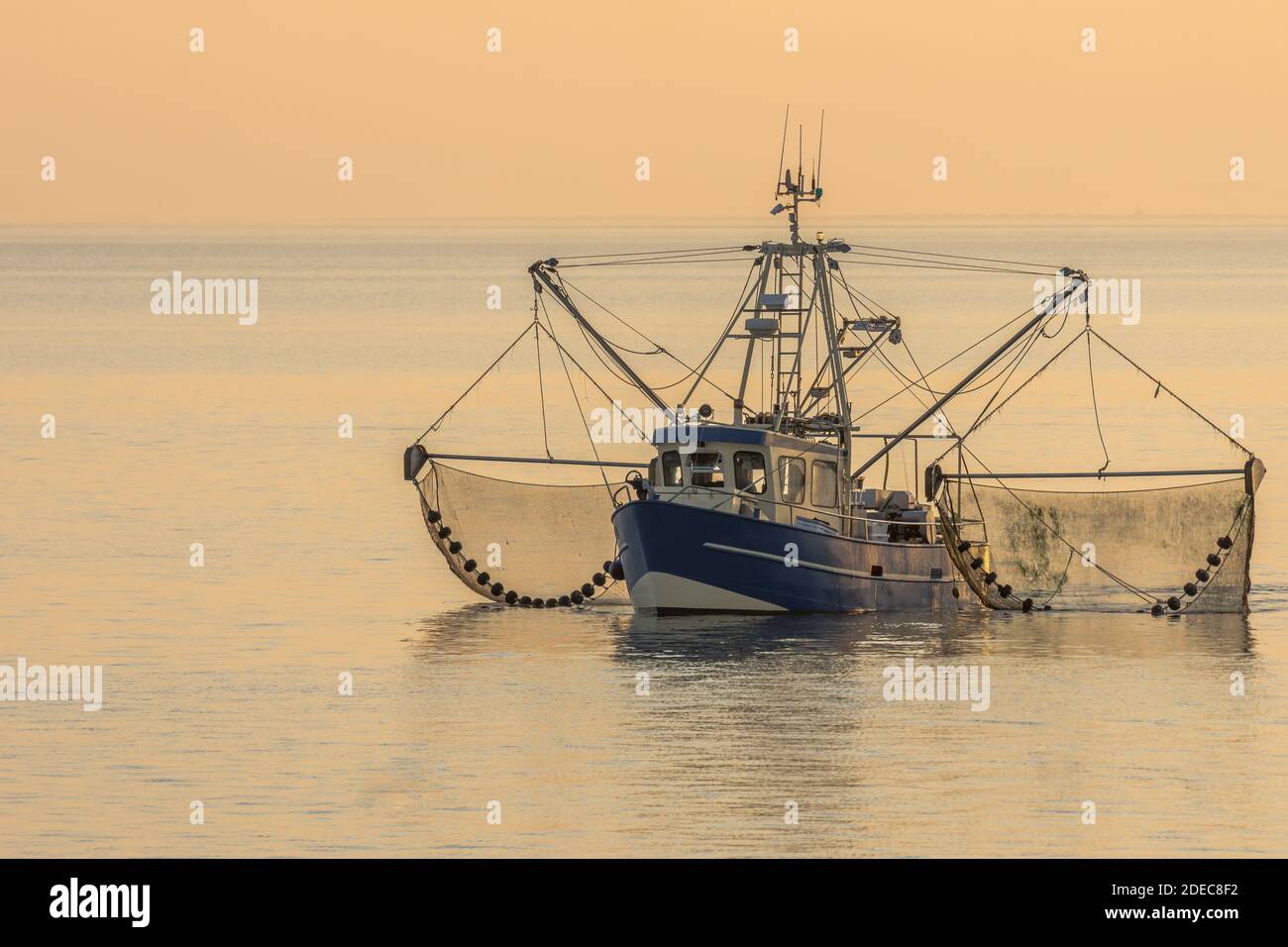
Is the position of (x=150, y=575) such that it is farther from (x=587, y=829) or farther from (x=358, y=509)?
(x=587, y=829)

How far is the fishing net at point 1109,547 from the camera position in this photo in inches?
1876

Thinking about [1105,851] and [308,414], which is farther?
[308,414]

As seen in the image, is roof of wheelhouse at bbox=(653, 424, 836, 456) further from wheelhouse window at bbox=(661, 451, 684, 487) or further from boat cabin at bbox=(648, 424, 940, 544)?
wheelhouse window at bbox=(661, 451, 684, 487)

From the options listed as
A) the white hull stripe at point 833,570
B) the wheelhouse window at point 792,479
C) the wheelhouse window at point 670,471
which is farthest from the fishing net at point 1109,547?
the wheelhouse window at point 670,471

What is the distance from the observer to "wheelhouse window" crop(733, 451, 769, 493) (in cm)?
4681

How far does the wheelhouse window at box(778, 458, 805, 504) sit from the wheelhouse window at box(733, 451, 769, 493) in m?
0.35

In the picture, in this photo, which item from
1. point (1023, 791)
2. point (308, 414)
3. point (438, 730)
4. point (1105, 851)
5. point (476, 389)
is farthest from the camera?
point (476, 389)

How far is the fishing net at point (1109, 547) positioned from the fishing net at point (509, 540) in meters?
7.54

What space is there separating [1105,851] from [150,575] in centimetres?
2824

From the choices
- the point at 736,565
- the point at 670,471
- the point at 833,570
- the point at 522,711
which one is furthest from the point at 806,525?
the point at 522,711

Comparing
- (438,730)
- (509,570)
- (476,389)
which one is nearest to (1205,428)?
(476,389)

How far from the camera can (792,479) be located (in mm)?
47281

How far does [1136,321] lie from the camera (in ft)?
561

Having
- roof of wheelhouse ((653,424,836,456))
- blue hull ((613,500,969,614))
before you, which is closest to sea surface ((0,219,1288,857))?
blue hull ((613,500,969,614))
